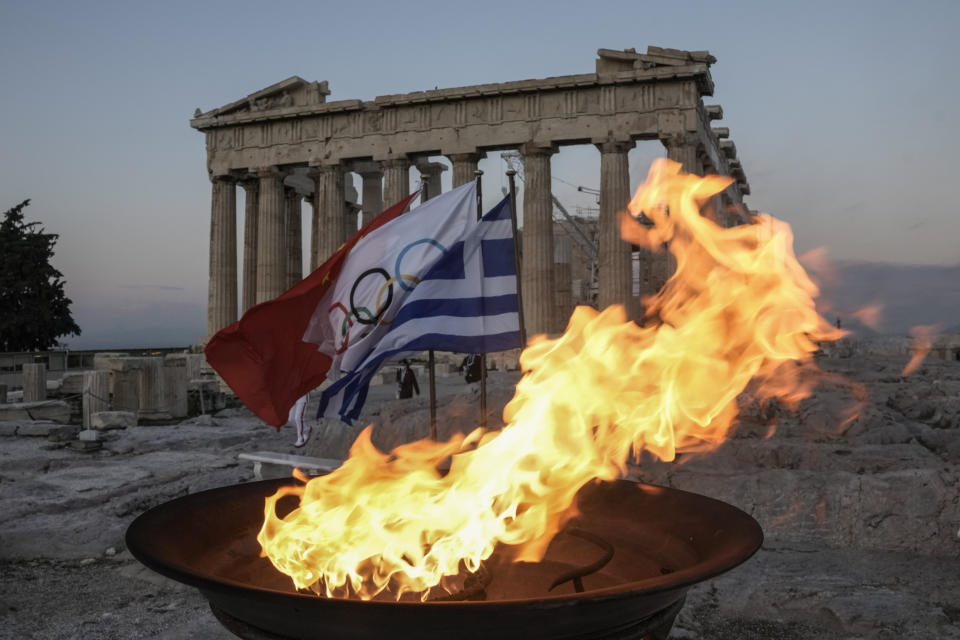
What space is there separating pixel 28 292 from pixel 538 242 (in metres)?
30.1

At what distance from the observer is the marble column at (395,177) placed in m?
29.9

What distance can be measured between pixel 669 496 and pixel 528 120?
26.1m

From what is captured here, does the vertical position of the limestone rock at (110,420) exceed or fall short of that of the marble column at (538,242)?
it falls short

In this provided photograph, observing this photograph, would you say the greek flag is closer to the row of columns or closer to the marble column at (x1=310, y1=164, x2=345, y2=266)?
the row of columns

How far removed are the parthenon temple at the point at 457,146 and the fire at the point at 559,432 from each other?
65.0 feet

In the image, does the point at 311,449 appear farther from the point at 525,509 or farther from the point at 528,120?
the point at 528,120

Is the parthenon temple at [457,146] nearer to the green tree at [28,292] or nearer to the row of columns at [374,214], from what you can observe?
the row of columns at [374,214]

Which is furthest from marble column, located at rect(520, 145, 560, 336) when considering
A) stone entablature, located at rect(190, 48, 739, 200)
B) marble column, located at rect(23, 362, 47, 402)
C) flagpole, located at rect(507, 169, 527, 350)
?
flagpole, located at rect(507, 169, 527, 350)

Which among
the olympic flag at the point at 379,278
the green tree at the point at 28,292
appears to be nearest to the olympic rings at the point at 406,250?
the olympic flag at the point at 379,278

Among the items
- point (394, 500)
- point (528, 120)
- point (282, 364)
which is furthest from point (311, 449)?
point (528, 120)

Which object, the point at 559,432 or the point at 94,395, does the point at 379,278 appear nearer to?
the point at 559,432

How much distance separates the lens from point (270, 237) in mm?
32406

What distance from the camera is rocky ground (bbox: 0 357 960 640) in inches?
167

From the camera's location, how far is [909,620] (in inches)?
156
